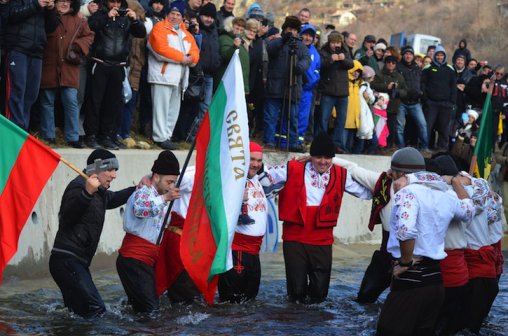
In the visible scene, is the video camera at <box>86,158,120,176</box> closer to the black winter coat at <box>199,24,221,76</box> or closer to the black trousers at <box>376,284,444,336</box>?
the black trousers at <box>376,284,444,336</box>

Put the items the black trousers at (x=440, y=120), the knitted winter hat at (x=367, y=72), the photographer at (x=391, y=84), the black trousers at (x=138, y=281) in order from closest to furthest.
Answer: the black trousers at (x=138, y=281) → the knitted winter hat at (x=367, y=72) → the photographer at (x=391, y=84) → the black trousers at (x=440, y=120)

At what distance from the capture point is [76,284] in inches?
379

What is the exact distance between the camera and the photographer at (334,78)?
55.2 ft

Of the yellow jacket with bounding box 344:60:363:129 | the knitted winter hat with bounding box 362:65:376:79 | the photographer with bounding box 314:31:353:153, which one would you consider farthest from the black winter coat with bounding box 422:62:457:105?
the photographer with bounding box 314:31:353:153

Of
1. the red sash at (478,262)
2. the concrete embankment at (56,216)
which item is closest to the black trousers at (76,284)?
the concrete embankment at (56,216)

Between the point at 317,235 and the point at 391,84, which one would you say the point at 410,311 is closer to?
the point at 317,235

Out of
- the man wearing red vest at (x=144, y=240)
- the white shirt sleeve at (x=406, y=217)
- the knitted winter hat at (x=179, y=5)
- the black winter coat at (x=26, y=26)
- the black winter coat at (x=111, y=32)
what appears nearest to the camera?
the white shirt sleeve at (x=406, y=217)

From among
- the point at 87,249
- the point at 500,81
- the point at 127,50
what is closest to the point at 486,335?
the point at 87,249

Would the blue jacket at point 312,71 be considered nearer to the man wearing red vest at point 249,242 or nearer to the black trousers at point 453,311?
the man wearing red vest at point 249,242

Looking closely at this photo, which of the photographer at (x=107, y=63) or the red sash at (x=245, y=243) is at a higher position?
the photographer at (x=107, y=63)

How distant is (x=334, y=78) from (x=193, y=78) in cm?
287

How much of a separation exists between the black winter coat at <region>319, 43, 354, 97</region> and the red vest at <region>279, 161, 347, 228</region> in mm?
5531

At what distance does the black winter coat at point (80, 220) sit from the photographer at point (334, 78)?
7468 mm

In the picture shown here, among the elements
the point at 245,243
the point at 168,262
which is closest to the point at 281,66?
the point at 245,243
